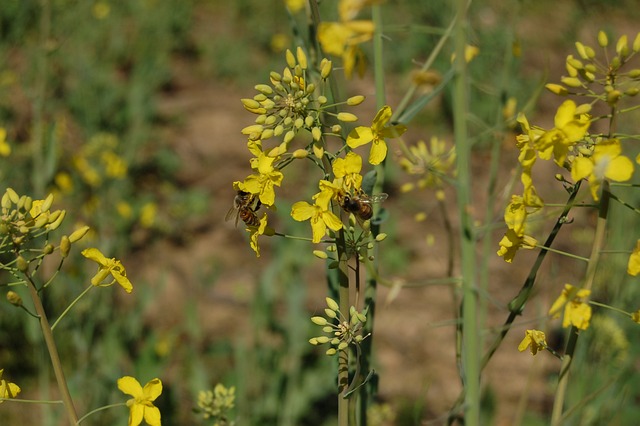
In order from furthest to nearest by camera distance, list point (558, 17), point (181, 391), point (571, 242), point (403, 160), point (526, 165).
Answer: point (558, 17)
point (571, 242)
point (181, 391)
point (403, 160)
point (526, 165)

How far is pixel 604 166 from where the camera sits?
4.23 ft

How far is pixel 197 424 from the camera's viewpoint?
11.6ft

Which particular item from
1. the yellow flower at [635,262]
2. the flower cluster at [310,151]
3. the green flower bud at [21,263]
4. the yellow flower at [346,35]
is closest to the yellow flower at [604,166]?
the yellow flower at [635,262]

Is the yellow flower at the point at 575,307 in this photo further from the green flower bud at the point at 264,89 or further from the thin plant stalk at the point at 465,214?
the green flower bud at the point at 264,89

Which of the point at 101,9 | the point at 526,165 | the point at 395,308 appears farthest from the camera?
the point at 101,9

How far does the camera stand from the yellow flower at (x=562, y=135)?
1353 millimetres

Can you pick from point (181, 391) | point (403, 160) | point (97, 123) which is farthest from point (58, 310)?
point (403, 160)

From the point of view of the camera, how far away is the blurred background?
3490mm

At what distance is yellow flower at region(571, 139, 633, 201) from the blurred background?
410mm

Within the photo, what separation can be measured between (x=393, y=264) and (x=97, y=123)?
2411 millimetres

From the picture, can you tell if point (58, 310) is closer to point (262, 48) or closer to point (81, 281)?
point (81, 281)

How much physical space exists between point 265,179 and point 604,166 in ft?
2.21

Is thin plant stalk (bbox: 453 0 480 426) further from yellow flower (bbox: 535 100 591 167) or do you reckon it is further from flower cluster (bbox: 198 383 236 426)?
flower cluster (bbox: 198 383 236 426)

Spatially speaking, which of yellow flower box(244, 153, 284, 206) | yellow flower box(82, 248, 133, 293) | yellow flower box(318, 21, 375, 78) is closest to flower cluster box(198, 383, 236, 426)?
yellow flower box(82, 248, 133, 293)
